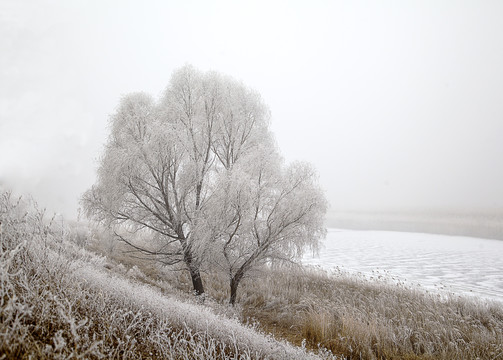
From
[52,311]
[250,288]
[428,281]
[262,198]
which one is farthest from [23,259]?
[428,281]

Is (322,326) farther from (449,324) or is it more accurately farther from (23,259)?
(23,259)

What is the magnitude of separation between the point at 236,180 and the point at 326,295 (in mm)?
6380

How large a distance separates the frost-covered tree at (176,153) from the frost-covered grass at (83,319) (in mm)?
3951

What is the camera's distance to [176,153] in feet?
29.7

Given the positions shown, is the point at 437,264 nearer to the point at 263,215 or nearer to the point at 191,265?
the point at 263,215

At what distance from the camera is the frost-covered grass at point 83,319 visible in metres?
2.40

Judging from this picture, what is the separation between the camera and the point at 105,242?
14.9 m

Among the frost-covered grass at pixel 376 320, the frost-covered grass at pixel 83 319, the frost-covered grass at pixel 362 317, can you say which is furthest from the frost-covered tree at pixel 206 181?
the frost-covered grass at pixel 83 319

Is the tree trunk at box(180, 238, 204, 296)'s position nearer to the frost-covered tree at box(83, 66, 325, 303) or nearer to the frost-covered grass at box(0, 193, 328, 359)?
the frost-covered tree at box(83, 66, 325, 303)

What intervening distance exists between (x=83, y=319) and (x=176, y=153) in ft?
21.0

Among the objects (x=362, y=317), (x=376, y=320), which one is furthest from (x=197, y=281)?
(x=376, y=320)

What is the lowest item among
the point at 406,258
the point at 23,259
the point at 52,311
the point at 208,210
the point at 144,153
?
the point at 406,258

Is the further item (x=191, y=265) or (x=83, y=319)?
(x=191, y=265)

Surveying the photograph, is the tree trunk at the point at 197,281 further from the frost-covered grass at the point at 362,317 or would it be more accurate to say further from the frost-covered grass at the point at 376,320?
the frost-covered grass at the point at 376,320
